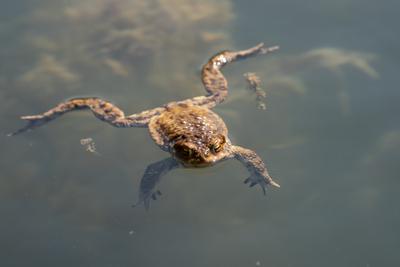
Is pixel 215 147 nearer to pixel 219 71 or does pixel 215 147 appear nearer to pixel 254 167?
pixel 254 167

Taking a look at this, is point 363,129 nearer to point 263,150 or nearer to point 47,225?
point 263,150

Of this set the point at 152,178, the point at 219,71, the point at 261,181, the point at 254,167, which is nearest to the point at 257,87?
the point at 219,71

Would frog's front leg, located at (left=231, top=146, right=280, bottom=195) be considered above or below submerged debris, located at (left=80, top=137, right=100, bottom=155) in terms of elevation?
below

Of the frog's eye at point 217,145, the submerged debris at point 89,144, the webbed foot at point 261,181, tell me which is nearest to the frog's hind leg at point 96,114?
the submerged debris at point 89,144

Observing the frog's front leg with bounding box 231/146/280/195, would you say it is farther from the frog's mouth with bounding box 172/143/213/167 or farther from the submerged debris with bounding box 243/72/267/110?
the submerged debris with bounding box 243/72/267/110

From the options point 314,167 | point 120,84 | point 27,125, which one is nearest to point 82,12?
point 120,84

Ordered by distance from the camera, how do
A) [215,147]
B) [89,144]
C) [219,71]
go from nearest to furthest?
[215,147] < [89,144] < [219,71]

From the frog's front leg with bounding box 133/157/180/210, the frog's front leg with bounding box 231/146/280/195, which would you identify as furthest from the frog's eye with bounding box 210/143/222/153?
the frog's front leg with bounding box 133/157/180/210
